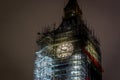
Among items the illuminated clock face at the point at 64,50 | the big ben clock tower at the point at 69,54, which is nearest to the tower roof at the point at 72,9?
the big ben clock tower at the point at 69,54

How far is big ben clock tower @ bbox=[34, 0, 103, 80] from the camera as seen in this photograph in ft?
317

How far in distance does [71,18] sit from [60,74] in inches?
594

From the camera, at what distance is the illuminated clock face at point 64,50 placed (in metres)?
98.7

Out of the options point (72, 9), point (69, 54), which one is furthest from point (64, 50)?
point (72, 9)

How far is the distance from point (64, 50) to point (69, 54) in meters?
1.67

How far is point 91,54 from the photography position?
10119cm

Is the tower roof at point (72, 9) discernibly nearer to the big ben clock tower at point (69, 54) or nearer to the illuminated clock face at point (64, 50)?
the big ben clock tower at point (69, 54)

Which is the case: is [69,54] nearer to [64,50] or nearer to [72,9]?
[64,50]

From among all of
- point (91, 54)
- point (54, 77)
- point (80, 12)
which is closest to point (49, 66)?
point (54, 77)

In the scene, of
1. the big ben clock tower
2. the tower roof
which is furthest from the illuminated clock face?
the tower roof

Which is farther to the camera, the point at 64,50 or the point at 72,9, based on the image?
the point at 72,9

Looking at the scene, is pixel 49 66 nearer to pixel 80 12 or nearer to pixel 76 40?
pixel 76 40

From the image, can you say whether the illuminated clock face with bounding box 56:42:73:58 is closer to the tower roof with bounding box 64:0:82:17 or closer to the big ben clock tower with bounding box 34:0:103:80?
the big ben clock tower with bounding box 34:0:103:80

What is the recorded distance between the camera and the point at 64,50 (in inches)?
3917
